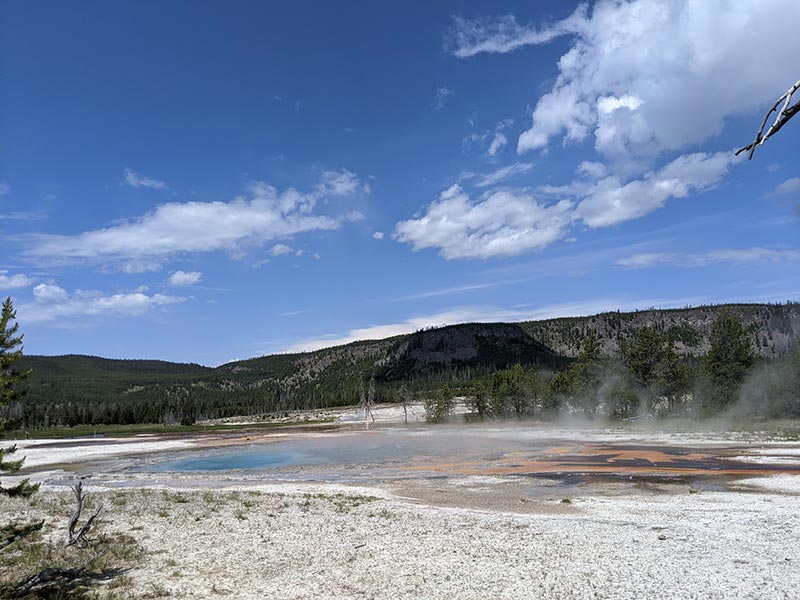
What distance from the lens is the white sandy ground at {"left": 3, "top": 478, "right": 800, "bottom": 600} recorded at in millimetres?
12289

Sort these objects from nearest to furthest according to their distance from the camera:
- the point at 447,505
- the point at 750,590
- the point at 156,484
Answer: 1. the point at 750,590
2. the point at 447,505
3. the point at 156,484

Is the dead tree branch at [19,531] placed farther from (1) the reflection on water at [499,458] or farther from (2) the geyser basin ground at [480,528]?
(1) the reflection on water at [499,458]

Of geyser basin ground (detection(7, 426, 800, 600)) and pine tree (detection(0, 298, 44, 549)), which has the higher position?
pine tree (detection(0, 298, 44, 549))

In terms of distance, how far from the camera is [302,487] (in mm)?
31891

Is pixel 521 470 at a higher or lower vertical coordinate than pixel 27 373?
lower

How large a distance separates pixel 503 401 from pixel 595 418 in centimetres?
1581

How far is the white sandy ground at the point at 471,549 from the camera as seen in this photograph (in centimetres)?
1229

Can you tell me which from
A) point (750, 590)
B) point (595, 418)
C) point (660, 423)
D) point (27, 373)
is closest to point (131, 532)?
point (27, 373)

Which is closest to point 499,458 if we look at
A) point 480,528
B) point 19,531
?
point 480,528

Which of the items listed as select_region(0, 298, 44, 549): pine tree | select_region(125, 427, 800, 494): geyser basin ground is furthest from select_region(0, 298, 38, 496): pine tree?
select_region(125, 427, 800, 494): geyser basin ground

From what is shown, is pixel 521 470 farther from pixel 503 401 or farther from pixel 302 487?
pixel 503 401

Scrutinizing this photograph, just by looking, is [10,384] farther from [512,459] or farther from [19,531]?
[512,459]

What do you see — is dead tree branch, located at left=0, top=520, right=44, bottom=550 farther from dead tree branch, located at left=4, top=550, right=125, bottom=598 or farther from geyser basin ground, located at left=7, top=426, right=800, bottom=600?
geyser basin ground, located at left=7, top=426, right=800, bottom=600

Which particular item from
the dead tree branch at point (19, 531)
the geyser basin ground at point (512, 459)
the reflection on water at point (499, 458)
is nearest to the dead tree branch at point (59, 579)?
the dead tree branch at point (19, 531)
